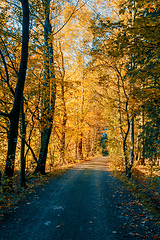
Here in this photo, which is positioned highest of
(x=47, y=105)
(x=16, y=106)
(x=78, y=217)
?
(x=47, y=105)

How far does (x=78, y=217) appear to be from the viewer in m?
4.62

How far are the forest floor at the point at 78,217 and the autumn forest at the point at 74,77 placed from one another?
1.07 meters

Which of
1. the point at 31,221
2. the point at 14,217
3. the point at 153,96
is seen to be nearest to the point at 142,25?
the point at 153,96

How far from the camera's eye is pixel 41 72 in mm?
8945

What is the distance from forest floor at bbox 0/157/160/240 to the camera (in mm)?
3738

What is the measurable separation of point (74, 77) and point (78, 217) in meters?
15.8

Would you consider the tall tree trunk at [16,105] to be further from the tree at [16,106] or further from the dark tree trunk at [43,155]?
the dark tree trunk at [43,155]

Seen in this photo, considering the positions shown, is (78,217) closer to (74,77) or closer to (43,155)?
(43,155)

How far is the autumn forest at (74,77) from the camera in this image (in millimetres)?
5352

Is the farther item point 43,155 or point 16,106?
point 43,155

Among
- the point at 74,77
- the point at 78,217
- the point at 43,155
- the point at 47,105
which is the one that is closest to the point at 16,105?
the point at 47,105

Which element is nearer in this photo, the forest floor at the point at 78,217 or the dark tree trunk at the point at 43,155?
the forest floor at the point at 78,217

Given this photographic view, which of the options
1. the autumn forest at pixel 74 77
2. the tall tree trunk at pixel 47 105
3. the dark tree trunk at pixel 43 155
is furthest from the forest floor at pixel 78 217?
the tall tree trunk at pixel 47 105

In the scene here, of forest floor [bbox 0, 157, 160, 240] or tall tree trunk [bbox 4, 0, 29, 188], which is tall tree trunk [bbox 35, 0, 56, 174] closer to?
tall tree trunk [bbox 4, 0, 29, 188]
